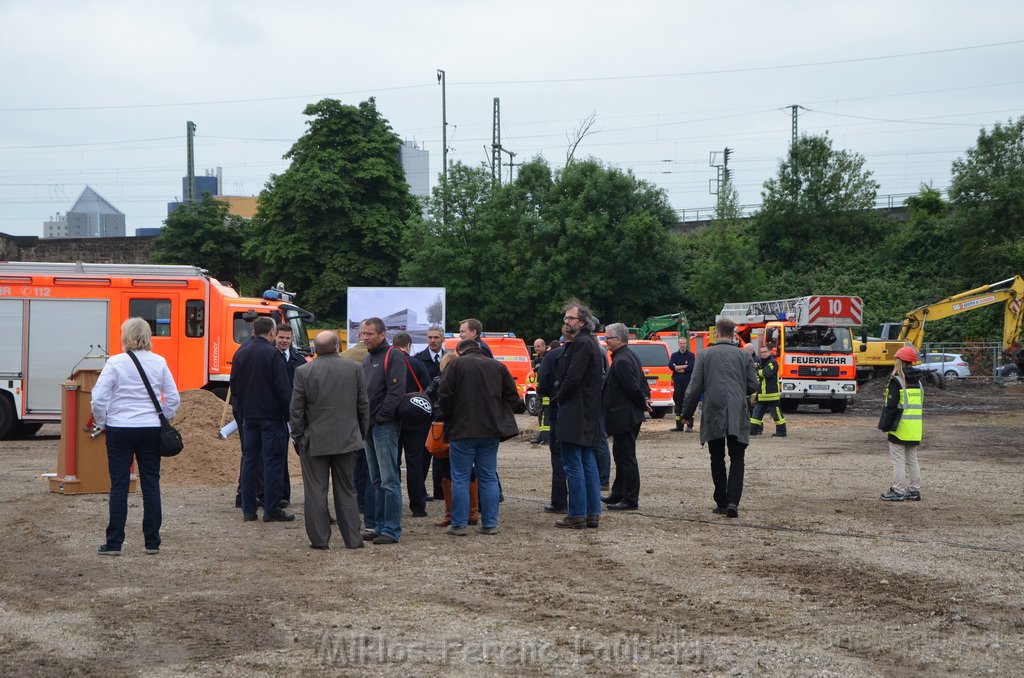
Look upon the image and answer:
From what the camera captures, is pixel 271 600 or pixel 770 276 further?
pixel 770 276

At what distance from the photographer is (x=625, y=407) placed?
39.2 feet

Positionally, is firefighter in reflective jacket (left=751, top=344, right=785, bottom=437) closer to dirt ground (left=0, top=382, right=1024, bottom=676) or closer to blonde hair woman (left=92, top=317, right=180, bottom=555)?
dirt ground (left=0, top=382, right=1024, bottom=676)

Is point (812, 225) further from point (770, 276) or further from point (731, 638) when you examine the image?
point (731, 638)

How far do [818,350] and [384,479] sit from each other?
23.3 m

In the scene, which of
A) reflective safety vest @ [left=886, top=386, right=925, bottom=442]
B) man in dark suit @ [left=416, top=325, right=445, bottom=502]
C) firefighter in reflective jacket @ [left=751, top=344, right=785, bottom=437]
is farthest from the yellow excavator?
man in dark suit @ [left=416, top=325, right=445, bottom=502]

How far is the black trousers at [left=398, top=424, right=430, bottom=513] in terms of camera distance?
36.2 ft

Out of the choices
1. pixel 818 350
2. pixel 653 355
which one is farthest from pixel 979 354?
pixel 653 355

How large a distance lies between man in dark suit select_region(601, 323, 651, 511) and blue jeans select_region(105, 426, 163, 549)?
4529mm

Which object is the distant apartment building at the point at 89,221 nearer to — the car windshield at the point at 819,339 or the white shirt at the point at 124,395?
the car windshield at the point at 819,339

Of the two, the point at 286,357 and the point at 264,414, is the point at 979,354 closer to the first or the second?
the point at 286,357

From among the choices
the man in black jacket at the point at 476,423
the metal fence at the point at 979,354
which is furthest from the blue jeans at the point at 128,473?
the metal fence at the point at 979,354

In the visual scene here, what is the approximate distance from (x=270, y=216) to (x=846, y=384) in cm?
3340

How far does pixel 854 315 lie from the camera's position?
1271 inches

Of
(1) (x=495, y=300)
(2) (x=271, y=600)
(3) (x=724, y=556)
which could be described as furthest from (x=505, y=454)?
(1) (x=495, y=300)
